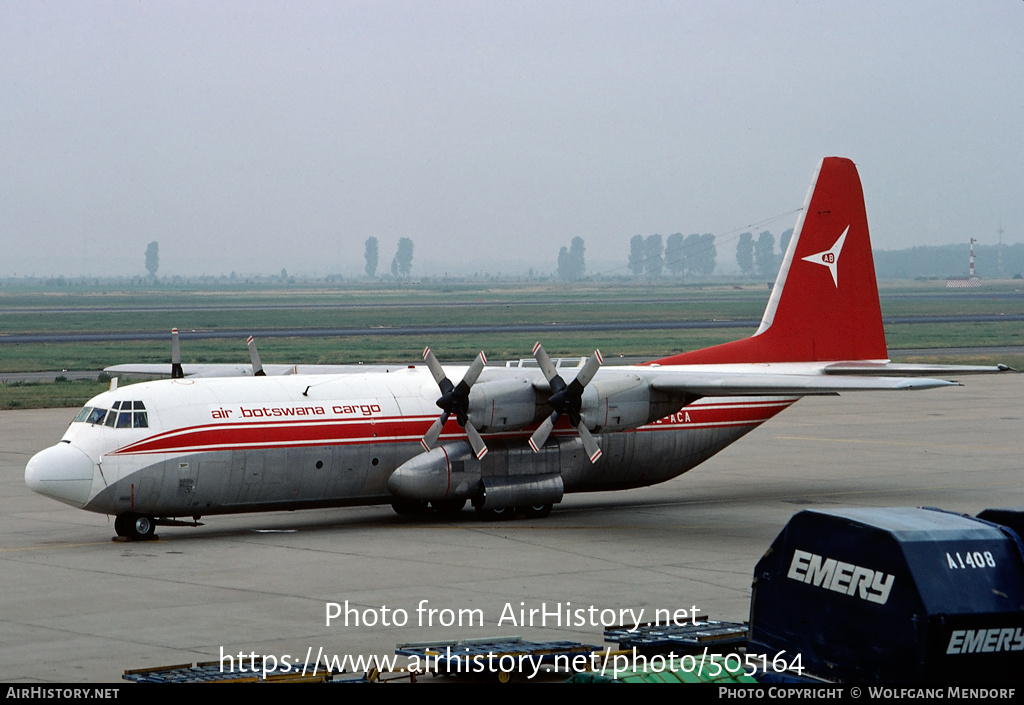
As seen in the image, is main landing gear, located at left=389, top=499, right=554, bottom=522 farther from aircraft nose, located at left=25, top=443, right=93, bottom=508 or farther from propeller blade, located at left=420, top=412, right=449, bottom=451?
aircraft nose, located at left=25, top=443, right=93, bottom=508

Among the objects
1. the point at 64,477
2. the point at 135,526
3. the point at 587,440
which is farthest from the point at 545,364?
the point at 64,477

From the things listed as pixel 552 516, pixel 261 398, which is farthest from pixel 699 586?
pixel 261 398

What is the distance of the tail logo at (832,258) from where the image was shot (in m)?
30.9

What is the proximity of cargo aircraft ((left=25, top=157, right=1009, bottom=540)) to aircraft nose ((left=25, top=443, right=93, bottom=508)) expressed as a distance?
0.09 feet

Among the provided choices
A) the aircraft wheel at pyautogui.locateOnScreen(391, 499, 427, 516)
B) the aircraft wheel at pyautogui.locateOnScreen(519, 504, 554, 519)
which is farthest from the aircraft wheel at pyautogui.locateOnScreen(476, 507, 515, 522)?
the aircraft wheel at pyautogui.locateOnScreen(391, 499, 427, 516)

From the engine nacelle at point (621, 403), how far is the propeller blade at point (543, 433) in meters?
0.64

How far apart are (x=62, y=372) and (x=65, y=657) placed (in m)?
55.9

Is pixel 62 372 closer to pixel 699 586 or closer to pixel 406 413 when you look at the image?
pixel 406 413

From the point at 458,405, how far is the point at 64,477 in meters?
7.60

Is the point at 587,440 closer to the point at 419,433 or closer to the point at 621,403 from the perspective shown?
the point at 621,403

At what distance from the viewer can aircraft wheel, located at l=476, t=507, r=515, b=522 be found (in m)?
26.9

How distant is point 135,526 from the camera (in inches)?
966

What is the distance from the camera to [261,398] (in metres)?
25.8

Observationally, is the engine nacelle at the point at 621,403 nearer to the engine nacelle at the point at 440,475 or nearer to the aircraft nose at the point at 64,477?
the engine nacelle at the point at 440,475
